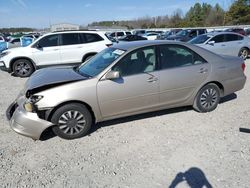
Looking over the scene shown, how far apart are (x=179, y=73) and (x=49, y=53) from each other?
6430 millimetres

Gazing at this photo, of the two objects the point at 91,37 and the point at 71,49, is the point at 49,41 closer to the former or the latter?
the point at 71,49

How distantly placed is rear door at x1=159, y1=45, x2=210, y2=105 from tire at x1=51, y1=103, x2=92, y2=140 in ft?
4.80

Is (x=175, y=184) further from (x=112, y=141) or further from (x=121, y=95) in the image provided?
(x=121, y=95)

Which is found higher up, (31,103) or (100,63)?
(100,63)

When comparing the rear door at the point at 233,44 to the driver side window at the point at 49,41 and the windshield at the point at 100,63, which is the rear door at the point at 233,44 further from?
the windshield at the point at 100,63

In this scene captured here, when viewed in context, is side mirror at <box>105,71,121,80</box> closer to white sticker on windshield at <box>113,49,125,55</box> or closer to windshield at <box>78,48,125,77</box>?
windshield at <box>78,48,125,77</box>

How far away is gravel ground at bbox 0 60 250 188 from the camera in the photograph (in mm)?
3256

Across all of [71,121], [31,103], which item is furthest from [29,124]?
[71,121]

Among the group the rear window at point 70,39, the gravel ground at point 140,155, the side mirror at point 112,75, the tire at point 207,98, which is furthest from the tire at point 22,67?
the tire at point 207,98

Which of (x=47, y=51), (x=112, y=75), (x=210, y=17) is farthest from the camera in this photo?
(x=210, y=17)

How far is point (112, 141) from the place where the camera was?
4258 mm

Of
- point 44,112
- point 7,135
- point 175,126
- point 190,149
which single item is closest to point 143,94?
point 175,126

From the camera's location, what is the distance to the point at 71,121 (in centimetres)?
425

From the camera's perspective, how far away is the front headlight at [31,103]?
3.98m
